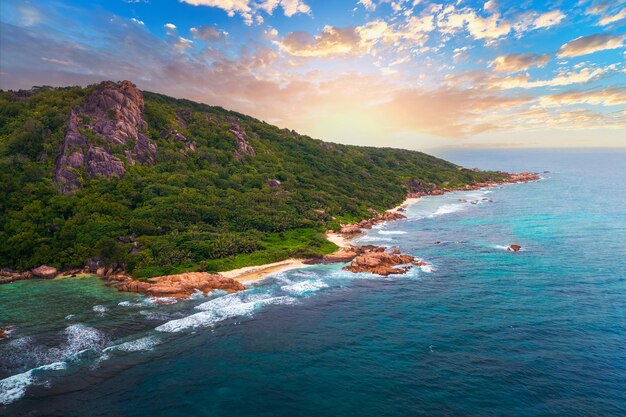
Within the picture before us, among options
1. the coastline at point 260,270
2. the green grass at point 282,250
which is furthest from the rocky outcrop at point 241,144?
the coastline at point 260,270

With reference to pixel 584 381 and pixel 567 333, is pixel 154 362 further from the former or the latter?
pixel 567 333

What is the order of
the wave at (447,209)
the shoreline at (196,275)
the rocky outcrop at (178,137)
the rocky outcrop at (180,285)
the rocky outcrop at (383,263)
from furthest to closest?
the rocky outcrop at (178,137)
the wave at (447,209)
the rocky outcrop at (383,263)
the shoreline at (196,275)
the rocky outcrop at (180,285)

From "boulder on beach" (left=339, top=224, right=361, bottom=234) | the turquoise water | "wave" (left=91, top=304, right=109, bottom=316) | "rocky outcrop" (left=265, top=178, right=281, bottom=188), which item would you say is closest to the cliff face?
"rocky outcrop" (left=265, top=178, right=281, bottom=188)

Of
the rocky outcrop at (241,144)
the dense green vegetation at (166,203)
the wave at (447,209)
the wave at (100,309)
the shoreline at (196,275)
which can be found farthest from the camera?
the rocky outcrop at (241,144)

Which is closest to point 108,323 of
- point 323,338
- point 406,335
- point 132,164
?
point 323,338

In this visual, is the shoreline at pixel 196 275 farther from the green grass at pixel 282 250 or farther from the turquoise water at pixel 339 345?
the turquoise water at pixel 339 345
